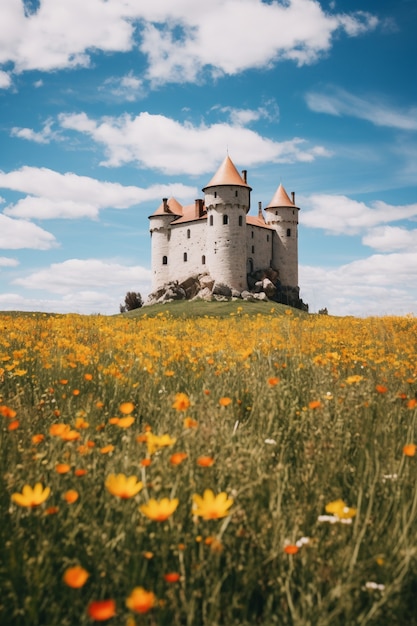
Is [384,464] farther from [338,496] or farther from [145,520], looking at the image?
[145,520]

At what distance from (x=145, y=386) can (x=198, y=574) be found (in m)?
2.61

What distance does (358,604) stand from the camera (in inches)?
74.8

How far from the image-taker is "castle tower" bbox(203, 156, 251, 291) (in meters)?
57.0

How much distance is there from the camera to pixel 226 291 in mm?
55594

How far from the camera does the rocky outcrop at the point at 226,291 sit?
182 feet

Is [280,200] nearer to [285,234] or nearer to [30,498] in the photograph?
[285,234]

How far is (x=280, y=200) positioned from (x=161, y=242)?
58.3ft

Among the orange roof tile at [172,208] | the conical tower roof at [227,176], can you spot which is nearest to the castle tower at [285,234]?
the conical tower roof at [227,176]

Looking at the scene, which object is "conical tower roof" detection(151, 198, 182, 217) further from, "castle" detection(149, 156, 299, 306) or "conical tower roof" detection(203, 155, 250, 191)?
"conical tower roof" detection(203, 155, 250, 191)

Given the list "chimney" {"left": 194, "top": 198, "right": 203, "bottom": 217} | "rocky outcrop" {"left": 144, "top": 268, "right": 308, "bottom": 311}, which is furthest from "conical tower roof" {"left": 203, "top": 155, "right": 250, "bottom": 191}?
"rocky outcrop" {"left": 144, "top": 268, "right": 308, "bottom": 311}

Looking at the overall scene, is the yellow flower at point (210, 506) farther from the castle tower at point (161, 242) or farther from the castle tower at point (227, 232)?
the castle tower at point (161, 242)

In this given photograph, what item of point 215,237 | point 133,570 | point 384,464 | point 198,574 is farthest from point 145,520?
point 215,237

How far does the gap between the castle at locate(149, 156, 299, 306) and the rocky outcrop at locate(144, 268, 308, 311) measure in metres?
0.31

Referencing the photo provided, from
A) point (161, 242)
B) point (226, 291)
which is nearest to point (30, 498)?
point (226, 291)
